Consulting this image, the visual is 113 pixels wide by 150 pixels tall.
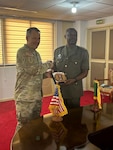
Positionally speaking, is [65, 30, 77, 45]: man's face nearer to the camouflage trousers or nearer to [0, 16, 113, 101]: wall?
the camouflage trousers

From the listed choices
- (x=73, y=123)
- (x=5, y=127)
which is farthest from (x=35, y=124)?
(x=5, y=127)

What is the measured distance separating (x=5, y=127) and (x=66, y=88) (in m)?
1.60

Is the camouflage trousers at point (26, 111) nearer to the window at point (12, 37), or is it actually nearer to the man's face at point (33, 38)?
the man's face at point (33, 38)

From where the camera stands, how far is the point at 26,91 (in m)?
1.81

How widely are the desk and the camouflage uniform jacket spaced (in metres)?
0.42

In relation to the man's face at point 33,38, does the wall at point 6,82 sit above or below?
below

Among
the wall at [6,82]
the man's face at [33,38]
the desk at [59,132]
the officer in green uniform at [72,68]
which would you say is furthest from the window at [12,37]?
the desk at [59,132]

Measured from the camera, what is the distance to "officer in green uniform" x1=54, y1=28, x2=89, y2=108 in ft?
7.00

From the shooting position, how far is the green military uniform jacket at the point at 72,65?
2.16m

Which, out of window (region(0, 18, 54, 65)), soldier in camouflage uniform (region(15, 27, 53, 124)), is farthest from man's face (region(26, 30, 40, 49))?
window (region(0, 18, 54, 65))

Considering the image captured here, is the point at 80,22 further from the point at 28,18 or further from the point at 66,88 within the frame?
the point at 66,88

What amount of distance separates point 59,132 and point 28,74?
2.43 ft

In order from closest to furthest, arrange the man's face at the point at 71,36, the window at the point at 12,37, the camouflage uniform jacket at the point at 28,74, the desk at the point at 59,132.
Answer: the desk at the point at 59,132 → the camouflage uniform jacket at the point at 28,74 → the man's face at the point at 71,36 → the window at the point at 12,37

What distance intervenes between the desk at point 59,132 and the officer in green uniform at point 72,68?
→ 1.89ft
